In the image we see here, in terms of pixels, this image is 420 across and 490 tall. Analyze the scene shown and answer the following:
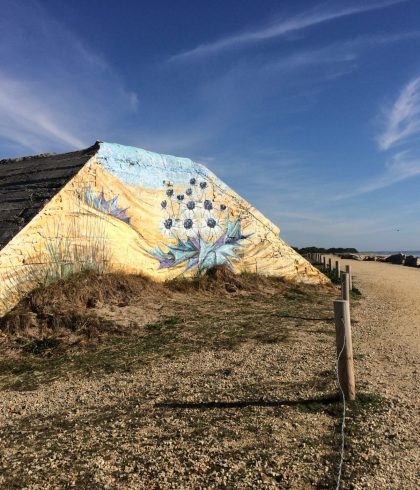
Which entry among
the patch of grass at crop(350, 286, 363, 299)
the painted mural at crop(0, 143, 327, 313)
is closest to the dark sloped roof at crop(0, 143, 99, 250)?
the painted mural at crop(0, 143, 327, 313)

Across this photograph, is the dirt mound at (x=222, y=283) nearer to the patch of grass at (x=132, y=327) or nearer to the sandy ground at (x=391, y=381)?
the patch of grass at (x=132, y=327)

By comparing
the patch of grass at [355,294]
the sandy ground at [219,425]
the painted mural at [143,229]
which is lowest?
the sandy ground at [219,425]

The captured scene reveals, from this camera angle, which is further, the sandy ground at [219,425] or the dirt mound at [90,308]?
the dirt mound at [90,308]

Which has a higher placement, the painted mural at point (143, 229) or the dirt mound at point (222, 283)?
the painted mural at point (143, 229)

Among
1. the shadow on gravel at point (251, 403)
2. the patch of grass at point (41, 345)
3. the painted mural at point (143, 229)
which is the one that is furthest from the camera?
the painted mural at point (143, 229)

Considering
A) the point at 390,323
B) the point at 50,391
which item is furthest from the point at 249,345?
the point at 390,323

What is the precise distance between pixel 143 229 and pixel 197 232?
1764 millimetres

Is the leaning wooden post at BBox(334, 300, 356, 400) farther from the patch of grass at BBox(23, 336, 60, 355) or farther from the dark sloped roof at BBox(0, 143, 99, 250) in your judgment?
the dark sloped roof at BBox(0, 143, 99, 250)

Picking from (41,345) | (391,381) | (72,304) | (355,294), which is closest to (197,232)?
(72,304)

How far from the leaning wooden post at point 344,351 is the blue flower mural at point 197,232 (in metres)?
7.25

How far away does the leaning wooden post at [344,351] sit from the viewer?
186 inches

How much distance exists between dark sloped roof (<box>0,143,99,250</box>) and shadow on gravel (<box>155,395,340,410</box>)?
214 inches

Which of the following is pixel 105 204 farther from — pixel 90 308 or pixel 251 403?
pixel 251 403

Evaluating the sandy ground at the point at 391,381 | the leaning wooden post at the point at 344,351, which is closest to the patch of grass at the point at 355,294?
the sandy ground at the point at 391,381
